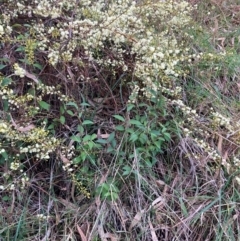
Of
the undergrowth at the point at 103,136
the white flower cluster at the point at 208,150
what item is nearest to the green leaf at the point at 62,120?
the undergrowth at the point at 103,136

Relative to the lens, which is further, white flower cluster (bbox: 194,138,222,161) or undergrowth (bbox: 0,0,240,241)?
white flower cluster (bbox: 194,138,222,161)

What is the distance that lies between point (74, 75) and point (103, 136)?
0.26m

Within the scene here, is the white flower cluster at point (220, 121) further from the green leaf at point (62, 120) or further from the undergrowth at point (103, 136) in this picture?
the green leaf at point (62, 120)

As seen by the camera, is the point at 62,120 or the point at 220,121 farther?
the point at 220,121

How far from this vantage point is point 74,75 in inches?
63.1

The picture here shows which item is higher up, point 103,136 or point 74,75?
point 74,75

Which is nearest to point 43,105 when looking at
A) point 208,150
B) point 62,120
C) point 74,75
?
point 62,120

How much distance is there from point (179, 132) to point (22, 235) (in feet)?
2.24

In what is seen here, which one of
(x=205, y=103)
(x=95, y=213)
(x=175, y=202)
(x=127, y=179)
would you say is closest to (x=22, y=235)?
(x=95, y=213)

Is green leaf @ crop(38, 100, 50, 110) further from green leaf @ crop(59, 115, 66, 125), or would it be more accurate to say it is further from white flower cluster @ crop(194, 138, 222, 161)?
white flower cluster @ crop(194, 138, 222, 161)

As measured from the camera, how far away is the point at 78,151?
149 centimetres

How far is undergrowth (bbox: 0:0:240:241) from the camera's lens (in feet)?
4.65

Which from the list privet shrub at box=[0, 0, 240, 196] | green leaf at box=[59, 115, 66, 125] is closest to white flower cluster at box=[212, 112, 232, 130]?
privet shrub at box=[0, 0, 240, 196]

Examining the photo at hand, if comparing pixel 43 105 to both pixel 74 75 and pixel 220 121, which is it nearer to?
pixel 74 75
